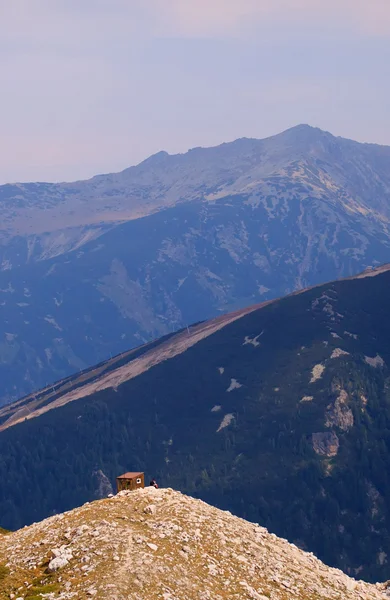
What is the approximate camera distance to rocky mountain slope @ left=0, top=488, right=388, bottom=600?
6450 centimetres

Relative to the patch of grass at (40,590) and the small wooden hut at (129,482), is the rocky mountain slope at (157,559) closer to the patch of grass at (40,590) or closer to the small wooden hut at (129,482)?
the patch of grass at (40,590)

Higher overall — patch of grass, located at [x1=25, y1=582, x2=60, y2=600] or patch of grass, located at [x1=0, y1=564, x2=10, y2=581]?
patch of grass, located at [x1=0, y1=564, x2=10, y2=581]

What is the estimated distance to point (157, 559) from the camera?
2643 inches

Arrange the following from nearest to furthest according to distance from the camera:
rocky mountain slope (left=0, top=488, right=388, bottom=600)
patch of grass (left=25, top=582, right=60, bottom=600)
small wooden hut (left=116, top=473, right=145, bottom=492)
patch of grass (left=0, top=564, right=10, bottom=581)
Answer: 1. patch of grass (left=25, top=582, right=60, bottom=600)
2. rocky mountain slope (left=0, top=488, right=388, bottom=600)
3. patch of grass (left=0, top=564, right=10, bottom=581)
4. small wooden hut (left=116, top=473, right=145, bottom=492)

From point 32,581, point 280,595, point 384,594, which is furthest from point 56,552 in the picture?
point 384,594

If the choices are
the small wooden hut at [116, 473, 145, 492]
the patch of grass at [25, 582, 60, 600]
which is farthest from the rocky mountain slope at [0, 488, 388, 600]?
the small wooden hut at [116, 473, 145, 492]

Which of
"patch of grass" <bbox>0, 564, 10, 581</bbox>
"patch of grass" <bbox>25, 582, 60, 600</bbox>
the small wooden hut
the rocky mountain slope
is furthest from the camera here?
the small wooden hut

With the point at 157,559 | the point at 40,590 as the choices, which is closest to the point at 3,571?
the point at 40,590

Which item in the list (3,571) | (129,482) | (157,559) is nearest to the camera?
(157,559)

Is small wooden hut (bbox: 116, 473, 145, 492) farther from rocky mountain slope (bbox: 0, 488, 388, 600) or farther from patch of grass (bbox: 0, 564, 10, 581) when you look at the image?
patch of grass (bbox: 0, 564, 10, 581)

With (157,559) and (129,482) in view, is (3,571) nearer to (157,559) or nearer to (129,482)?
(157,559)

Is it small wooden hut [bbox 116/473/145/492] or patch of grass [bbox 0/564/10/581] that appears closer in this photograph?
patch of grass [bbox 0/564/10/581]

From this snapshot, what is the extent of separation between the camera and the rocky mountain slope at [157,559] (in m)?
64.5

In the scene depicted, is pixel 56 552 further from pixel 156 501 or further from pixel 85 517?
pixel 156 501
